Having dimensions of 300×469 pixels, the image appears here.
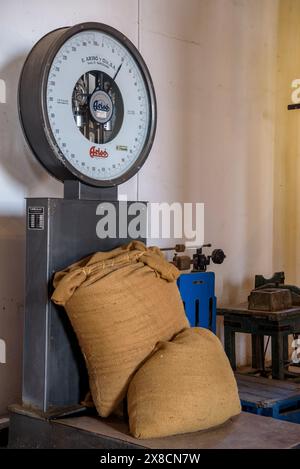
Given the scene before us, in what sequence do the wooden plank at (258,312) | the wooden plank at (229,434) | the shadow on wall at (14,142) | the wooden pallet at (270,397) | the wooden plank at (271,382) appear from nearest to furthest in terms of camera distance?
the wooden plank at (229,434), the shadow on wall at (14,142), the wooden pallet at (270,397), the wooden plank at (271,382), the wooden plank at (258,312)

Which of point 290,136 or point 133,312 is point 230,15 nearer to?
point 290,136

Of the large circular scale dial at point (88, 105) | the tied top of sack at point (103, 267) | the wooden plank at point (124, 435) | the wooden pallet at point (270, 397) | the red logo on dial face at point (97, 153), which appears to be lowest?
the wooden pallet at point (270, 397)

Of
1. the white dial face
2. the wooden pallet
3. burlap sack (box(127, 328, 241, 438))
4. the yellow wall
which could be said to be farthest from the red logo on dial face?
the yellow wall

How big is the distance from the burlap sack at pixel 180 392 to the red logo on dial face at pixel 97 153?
516mm

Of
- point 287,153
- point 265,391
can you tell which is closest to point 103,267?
point 265,391

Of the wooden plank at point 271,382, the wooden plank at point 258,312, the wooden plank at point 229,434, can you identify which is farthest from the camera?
the wooden plank at point 258,312

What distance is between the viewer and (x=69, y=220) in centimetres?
162

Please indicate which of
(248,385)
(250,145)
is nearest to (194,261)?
(248,385)

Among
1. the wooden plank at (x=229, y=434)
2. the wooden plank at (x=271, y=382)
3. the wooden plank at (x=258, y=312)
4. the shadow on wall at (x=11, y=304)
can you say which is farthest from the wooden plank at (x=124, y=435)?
the wooden plank at (x=258, y=312)

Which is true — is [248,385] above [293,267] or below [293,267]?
below

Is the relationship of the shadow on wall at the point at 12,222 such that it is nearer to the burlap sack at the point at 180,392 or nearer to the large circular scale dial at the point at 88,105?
the large circular scale dial at the point at 88,105

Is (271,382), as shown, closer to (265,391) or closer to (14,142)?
(265,391)

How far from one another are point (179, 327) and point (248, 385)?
0.85 metres

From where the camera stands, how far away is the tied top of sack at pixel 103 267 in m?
1.51
